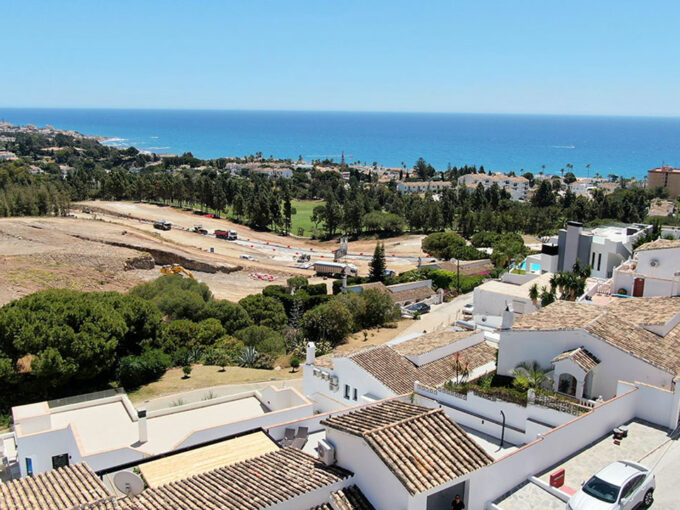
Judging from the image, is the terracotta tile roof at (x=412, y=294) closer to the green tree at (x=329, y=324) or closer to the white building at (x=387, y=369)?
the green tree at (x=329, y=324)

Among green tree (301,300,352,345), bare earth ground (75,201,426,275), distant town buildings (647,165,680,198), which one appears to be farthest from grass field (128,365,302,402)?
distant town buildings (647,165,680,198)

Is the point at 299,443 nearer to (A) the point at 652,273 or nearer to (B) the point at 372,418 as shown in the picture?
(B) the point at 372,418

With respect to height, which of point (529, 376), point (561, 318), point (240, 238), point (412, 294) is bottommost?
point (240, 238)

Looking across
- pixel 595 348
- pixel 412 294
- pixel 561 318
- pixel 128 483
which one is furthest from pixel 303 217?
pixel 128 483

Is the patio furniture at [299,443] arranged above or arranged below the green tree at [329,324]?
above

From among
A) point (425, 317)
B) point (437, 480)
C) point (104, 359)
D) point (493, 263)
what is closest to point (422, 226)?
point (493, 263)

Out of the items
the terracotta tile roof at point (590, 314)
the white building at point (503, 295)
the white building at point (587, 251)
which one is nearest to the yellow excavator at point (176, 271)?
the white building at point (503, 295)
